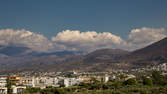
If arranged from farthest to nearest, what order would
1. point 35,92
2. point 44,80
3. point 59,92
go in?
point 44,80, point 35,92, point 59,92

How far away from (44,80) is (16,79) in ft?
37.3

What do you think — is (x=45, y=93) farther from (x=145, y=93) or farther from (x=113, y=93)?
(x=145, y=93)

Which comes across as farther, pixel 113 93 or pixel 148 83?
pixel 148 83

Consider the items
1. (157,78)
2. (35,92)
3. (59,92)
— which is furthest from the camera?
(157,78)

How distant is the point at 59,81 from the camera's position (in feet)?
331

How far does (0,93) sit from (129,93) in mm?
37105

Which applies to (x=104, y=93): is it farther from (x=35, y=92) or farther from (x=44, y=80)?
(x=44, y=80)

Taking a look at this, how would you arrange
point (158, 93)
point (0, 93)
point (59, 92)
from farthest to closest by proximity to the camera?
1. point (0, 93)
2. point (59, 92)
3. point (158, 93)

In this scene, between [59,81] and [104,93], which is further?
[59,81]

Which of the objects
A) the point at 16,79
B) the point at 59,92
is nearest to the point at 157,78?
the point at 59,92

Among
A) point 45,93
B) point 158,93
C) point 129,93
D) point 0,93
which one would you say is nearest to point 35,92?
point 45,93

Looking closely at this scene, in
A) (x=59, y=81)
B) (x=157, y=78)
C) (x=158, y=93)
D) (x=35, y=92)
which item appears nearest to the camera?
(x=158, y=93)

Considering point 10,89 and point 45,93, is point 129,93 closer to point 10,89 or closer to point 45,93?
point 45,93

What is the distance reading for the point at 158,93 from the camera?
44094mm
